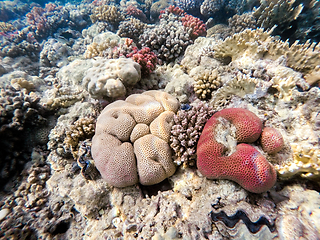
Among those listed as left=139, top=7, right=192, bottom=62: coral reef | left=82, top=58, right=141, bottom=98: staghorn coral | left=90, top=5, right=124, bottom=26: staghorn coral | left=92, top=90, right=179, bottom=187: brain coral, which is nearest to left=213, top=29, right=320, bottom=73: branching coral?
left=139, top=7, right=192, bottom=62: coral reef

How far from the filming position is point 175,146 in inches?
100

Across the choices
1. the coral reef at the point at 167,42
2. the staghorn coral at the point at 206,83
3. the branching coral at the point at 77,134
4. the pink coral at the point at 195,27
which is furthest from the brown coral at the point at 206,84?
the pink coral at the point at 195,27

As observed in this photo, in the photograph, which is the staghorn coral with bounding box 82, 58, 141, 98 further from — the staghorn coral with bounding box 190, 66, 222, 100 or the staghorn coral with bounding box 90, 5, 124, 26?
the staghorn coral with bounding box 90, 5, 124, 26

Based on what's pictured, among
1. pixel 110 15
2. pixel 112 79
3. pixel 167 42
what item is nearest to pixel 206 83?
pixel 112 79

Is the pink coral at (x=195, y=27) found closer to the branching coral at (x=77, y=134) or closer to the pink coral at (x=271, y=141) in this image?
the pink coral at (x=271, y=141)

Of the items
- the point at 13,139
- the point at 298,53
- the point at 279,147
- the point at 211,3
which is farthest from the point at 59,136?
the point at 211,3

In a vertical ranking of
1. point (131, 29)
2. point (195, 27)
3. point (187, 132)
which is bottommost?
point (187, 132)

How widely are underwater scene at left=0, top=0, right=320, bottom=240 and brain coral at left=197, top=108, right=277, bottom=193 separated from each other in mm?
15

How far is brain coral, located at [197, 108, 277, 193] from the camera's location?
1820mm

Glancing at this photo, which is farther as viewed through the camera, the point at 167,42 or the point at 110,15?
the point at 110,15

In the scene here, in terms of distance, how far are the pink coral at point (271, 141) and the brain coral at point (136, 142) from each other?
150 cm

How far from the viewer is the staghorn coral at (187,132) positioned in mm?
2447

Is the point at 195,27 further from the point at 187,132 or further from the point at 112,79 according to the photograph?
the point at 187,132

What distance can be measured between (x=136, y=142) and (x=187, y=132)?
3.18ft
